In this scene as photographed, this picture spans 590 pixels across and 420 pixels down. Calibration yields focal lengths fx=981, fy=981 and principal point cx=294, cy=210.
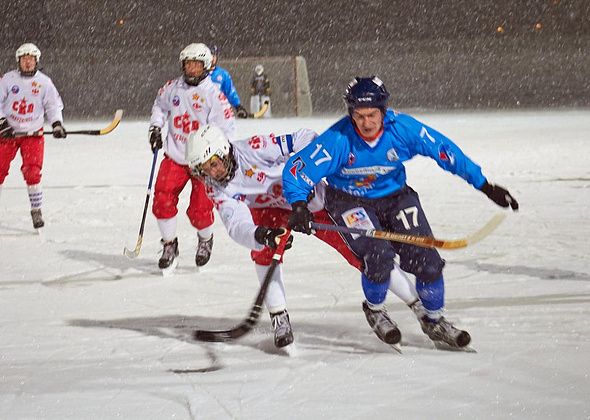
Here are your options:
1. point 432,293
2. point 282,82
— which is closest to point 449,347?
point 432,293

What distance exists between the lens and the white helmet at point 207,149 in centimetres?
384

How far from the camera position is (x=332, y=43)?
24.8m

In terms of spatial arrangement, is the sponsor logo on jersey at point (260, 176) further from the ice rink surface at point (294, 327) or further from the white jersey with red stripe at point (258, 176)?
the ice rink surface at point (294, 327)

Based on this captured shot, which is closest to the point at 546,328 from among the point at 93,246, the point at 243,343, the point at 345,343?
the point at 345,343

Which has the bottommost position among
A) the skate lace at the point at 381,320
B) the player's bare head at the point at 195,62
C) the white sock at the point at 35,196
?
the skate lace at the point at 381,320

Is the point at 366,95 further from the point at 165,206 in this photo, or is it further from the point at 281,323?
the point at 165,206

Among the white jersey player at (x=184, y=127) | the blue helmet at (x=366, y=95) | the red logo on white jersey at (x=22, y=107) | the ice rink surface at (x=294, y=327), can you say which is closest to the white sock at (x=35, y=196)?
the ice rink surface at (x=294, y=327)

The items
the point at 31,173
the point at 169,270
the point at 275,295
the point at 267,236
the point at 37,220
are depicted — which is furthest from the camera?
the point at 31,173

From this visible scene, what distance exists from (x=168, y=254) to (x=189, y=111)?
90 cm

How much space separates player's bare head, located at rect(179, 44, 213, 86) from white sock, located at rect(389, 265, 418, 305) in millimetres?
2440

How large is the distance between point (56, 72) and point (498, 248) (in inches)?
760

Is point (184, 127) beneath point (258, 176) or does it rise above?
above

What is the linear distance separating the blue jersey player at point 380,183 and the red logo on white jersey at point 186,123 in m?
2.23

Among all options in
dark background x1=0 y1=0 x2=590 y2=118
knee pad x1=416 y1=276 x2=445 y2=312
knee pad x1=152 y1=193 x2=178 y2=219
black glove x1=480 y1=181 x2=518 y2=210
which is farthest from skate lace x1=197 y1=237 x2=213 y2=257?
dark background x1=0 y1=0 x2=590 y2=118
